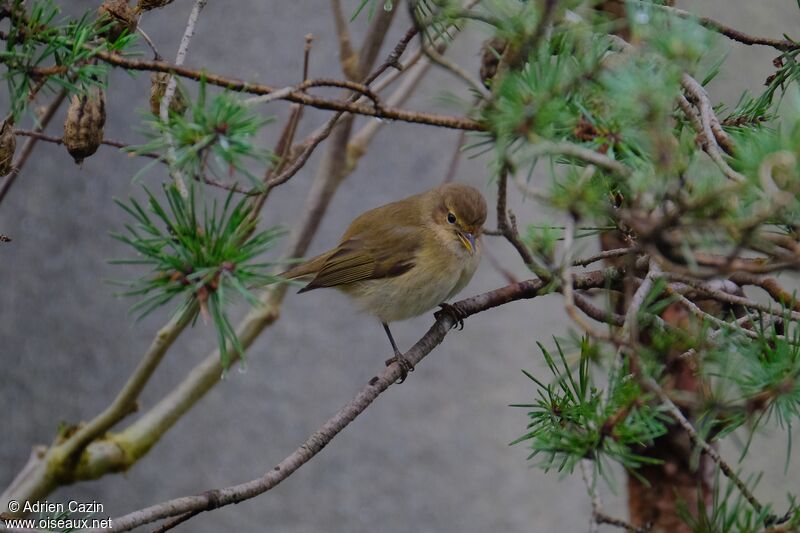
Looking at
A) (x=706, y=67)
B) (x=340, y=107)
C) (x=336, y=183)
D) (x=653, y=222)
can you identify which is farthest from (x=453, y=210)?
(x=653, y=222)

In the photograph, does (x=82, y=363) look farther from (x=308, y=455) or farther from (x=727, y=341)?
(x=727, y=341)

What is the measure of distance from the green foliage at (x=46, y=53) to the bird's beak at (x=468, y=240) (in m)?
0.87

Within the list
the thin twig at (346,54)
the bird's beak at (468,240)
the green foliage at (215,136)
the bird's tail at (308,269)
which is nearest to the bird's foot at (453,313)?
the bird's beak at (468,240)

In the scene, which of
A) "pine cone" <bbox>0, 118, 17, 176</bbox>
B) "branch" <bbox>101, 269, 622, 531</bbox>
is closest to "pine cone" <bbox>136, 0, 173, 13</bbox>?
"pine cone" <bbox>0, 118, 17, 176</bbox>

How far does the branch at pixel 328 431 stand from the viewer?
0.76 m

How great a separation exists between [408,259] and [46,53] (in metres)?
0.89

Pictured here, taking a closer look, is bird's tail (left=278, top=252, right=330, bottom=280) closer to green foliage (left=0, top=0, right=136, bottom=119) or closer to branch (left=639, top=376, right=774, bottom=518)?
green foliage (left=0, top=0, right=136, bottom=119)

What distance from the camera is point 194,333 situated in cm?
233

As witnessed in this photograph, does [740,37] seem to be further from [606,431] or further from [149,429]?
[149,429]

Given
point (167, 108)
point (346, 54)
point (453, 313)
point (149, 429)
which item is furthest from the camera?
point (346, 54)

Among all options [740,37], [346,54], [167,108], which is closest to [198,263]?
[167,108]

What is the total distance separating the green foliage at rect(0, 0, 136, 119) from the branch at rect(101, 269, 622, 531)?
1.26 feet

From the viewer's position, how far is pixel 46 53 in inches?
32.4

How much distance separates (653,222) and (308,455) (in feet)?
1.58
